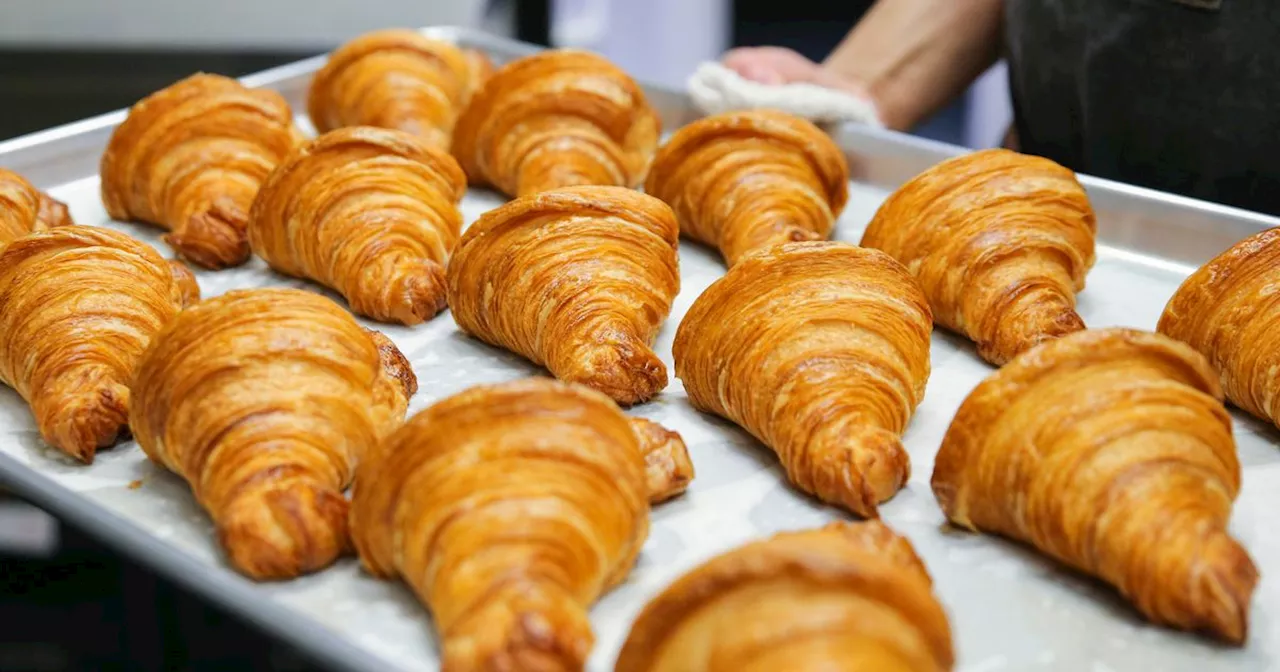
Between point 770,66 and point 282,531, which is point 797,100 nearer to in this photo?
point 770,66

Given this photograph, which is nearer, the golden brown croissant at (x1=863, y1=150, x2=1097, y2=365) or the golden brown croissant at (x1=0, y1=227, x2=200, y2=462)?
the golden brown croissant at (x1=0, y1=227, x2=200, y2=462)

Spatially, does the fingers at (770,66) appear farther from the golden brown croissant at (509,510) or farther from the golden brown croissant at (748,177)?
the golden brown croissant at (509,510)

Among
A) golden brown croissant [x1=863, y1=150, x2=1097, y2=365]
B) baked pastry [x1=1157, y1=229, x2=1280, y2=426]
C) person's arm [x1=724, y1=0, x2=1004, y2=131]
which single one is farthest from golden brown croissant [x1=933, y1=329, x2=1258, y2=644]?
person's arm [x1=724, y1=0, x2=1004, y2=131]

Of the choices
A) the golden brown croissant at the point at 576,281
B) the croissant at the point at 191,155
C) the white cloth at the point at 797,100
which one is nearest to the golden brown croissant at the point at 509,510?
the golden brown croissant at the point at 576,281

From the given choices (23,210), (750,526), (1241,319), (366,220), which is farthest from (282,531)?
(1241,319)

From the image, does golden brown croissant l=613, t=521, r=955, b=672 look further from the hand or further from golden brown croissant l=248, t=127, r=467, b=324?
the hand
